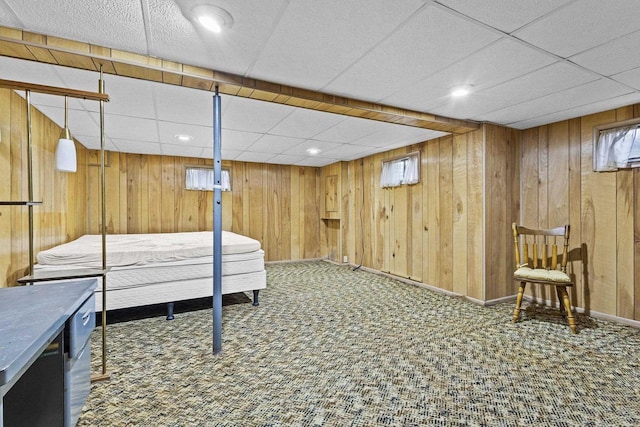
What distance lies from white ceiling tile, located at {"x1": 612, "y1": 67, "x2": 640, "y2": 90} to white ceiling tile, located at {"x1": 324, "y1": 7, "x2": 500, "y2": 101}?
4.24 ft

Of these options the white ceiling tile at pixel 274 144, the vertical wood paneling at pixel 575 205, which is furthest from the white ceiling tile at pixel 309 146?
the vertical wood paneling at pixel 575 205

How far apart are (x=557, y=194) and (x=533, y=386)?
243 centimetres

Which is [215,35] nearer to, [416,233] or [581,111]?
[581,111]

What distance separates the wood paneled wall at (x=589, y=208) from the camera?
2.96m

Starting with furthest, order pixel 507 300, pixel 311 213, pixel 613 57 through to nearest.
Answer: pixel 311 213 → pixel 507 300 → pixel 613 57

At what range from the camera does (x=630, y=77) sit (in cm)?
231

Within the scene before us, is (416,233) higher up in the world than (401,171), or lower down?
lower down

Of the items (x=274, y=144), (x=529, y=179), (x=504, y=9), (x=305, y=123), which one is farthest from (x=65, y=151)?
(x=529, y=179)

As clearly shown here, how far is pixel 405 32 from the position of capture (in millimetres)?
1734

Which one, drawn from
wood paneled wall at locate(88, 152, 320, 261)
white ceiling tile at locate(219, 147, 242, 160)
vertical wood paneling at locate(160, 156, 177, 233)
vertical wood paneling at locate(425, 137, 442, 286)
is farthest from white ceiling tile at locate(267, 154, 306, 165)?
vertical wood paneling at locate(425, 137, 442, 286)

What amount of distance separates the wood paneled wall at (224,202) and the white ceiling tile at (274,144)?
1.33m

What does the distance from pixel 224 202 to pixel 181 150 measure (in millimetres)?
1352

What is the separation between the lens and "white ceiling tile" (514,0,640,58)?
4.99ft

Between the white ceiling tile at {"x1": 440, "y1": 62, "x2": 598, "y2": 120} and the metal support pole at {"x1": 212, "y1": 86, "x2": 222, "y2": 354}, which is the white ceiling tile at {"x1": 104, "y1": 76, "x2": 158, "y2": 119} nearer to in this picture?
the metal support pole at {"x1": 212, "y1": 86, "x2": 222, "y2": 354}
